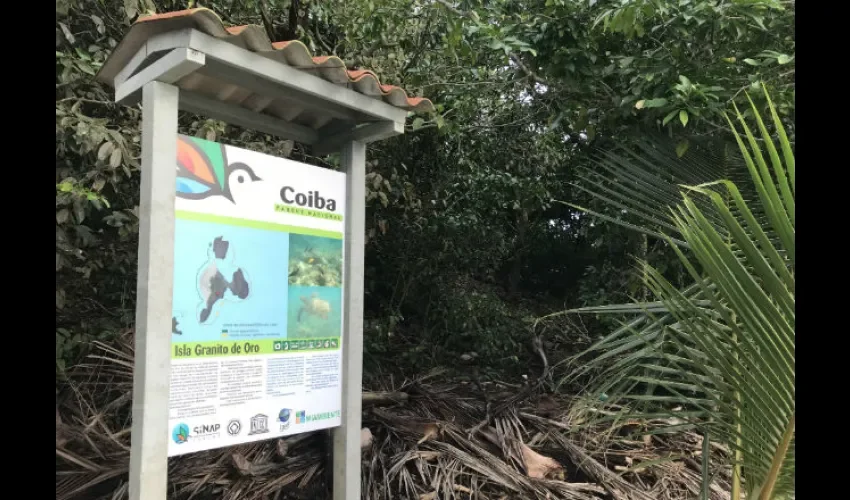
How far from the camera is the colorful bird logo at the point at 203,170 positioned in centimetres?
221

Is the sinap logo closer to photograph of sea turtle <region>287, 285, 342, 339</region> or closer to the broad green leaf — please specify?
photograph of sea turtle <region>287, 285, 342, 339</region>

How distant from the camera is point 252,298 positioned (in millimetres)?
2434

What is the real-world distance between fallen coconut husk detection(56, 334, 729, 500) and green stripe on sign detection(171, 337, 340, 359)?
1.38 m

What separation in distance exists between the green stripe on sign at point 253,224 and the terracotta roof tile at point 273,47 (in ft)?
2.31

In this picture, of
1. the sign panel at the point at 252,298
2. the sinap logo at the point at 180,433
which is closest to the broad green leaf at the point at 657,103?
the sign panel at the point at 252,298

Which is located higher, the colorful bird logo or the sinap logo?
the colorful bird logo

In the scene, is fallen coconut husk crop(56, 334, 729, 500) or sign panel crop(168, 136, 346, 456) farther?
fallen coconut husk crop(56, 334, 729, 500)

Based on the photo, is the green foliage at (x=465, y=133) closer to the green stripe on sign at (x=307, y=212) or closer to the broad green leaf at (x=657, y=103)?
the broad green leaf at (x=657, y=103)

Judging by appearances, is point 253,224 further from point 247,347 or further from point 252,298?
point 247,347

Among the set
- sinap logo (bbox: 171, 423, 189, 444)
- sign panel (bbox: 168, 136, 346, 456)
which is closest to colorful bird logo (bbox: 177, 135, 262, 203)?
sign panel (bbox: 168, 136, 346, 456)

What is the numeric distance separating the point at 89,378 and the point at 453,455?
2566 mm

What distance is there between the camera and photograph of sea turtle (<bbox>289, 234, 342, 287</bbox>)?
8.57 feet

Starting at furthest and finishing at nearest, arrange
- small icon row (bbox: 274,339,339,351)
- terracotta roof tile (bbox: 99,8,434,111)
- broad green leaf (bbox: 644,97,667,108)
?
1. broad green leaf (bbox: 644,97,667,108)
2. small icon row (bbox: 274,339,339,351)
3. terracotta roof tile (bbox: 99,8,434,111)

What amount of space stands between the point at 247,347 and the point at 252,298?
22 centimetres
